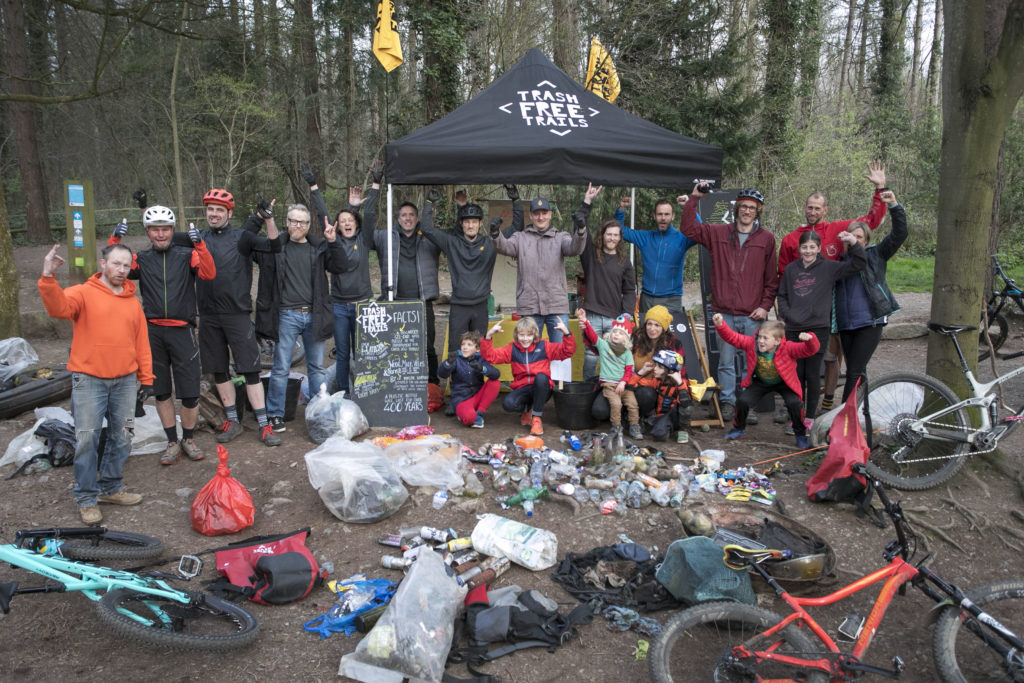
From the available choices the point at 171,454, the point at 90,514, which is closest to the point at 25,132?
the point at 171,454

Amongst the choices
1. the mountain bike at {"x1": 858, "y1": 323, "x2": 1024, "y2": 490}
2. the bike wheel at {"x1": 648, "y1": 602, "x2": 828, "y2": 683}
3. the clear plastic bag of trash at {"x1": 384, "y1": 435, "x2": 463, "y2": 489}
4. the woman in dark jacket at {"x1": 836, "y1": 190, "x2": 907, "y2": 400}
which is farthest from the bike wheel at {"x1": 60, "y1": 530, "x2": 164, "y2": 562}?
the woman in dark jacket at {"x1": 836, "y1": 190, "x2": 907, "y2": 400}

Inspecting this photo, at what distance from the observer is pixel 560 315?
679 cm

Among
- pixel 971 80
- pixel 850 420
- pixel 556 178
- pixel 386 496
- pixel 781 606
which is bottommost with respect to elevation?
pixel 781 606

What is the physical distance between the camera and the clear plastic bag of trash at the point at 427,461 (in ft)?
16.5

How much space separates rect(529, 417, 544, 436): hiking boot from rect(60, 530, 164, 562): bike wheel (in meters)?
3.14

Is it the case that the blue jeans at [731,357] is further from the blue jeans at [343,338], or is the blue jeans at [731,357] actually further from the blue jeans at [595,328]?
the blue jeans at [343,338]

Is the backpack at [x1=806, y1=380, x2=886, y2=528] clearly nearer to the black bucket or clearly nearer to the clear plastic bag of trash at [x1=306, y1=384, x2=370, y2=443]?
the black bucket

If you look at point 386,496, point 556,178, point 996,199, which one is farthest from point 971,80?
point 996,199

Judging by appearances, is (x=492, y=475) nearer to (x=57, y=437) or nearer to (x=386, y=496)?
(x=386, y=496)

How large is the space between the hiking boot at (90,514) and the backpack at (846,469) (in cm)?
487

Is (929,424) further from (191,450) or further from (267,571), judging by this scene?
(191,450)

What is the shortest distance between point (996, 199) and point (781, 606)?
8362 millimetres

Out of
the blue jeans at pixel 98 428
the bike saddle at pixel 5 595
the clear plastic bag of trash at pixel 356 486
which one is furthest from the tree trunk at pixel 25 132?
the bike saddle at pixel 5 595

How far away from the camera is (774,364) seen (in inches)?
227
